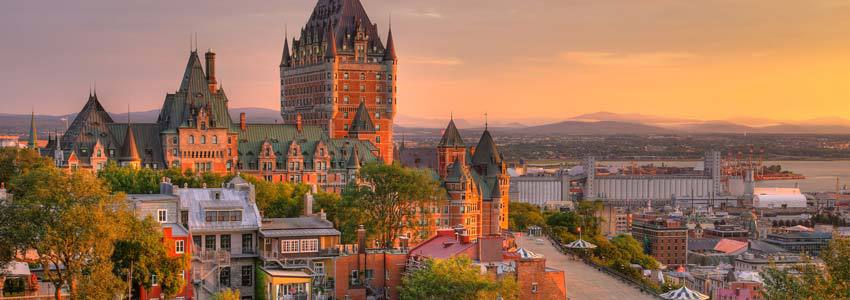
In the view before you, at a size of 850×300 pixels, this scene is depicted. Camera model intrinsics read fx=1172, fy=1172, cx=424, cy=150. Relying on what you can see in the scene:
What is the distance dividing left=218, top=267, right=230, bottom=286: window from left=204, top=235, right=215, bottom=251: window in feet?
4.70

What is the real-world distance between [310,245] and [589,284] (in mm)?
28934

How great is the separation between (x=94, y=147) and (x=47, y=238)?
71.6m

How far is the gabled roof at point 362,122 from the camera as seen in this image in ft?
484

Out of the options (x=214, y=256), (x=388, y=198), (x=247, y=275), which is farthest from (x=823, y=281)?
(x=388, y=198)

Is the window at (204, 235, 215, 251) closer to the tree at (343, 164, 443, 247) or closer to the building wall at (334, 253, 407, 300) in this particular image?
the building wall at (334, 253, 407, 300)

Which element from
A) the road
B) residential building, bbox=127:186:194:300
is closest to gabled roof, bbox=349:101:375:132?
the road

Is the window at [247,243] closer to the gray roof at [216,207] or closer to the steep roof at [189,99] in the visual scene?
the gray roof at [216,207]

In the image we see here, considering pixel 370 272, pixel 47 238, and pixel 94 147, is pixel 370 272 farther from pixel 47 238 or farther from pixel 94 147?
pixel 94 147

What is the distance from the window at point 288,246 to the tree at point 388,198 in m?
27.0

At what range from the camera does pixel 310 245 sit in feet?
203

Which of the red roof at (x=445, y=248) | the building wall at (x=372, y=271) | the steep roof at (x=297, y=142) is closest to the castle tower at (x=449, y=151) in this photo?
the steep roof at (x=297, y=142)

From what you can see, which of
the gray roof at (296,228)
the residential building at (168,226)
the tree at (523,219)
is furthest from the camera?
the tree at (523,219)

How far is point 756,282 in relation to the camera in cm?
14725

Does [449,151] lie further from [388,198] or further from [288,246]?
[288,246]
